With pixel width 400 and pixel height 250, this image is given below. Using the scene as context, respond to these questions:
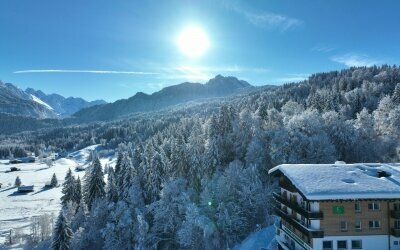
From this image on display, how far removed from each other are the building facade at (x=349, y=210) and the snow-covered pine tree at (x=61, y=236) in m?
47.9

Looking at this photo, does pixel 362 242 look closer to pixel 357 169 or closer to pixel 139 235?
pixel 357 169

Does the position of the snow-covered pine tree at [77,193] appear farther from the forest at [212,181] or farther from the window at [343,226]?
the window at [343,226]

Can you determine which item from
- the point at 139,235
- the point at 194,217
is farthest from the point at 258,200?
the point at 139,235

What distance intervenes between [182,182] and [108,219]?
1725cm

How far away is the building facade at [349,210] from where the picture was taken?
113ft

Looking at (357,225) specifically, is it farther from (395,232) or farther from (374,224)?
(395,232)

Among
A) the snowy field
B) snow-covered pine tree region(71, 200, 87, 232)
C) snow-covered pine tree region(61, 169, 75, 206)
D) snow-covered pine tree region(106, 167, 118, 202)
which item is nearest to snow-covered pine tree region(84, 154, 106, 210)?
snow-covered pine tree region(106, 167, 118, 202)

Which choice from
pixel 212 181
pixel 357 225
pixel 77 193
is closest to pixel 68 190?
pixel 77 193

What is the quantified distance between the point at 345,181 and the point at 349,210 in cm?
285

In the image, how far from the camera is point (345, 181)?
3644cm

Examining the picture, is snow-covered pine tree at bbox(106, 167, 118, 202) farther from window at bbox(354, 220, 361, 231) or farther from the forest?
window at bbox(354, 220, 361, 231)

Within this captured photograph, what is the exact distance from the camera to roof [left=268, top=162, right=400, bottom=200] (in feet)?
112

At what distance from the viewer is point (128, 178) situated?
80.2 meters

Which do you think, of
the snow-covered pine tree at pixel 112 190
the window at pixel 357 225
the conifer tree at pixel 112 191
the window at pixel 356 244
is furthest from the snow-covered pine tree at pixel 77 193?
the window at pixel 357 225
